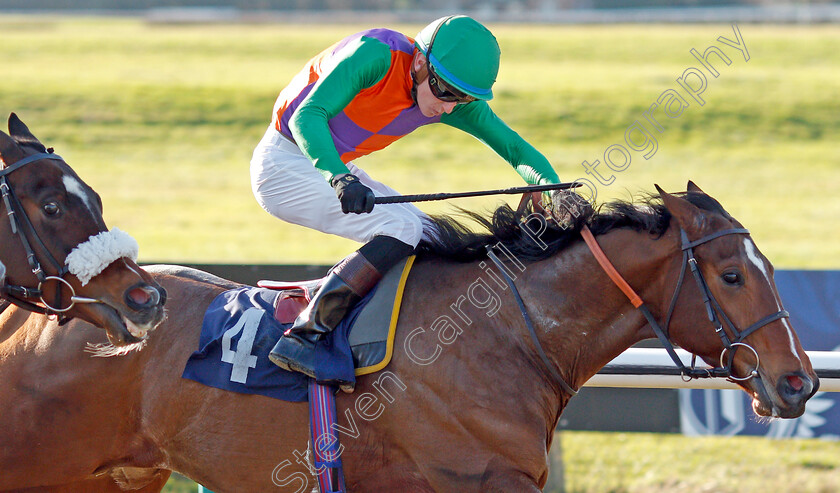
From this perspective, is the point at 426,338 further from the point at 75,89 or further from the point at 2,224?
the point at 75,89

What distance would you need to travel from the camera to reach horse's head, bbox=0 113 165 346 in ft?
8.93

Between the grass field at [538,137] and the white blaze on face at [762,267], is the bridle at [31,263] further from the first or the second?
the grass field at [538,137]

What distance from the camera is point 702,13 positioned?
35.2 meters

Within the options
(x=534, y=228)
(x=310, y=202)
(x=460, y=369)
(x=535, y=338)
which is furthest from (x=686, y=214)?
(x=310, y=202)

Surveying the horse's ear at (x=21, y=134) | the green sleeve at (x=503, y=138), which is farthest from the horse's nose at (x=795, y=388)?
the horse's ear at (x=21, y=134)

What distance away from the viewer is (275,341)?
9.91ft

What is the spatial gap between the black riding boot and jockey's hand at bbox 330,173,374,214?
0.19 m

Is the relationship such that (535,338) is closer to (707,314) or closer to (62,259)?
(707,314)

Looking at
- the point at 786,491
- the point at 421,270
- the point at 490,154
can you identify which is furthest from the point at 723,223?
the point at 490,154

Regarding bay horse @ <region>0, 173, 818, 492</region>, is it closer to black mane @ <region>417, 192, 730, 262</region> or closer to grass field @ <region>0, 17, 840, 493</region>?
black mane @ <region>417, 192, 730, 262</region>

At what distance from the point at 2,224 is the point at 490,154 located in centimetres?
1641

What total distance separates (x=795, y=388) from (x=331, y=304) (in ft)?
4.78

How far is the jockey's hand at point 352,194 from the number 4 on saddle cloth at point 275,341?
0.30m

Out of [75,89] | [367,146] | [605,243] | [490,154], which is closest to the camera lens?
[605,243]
